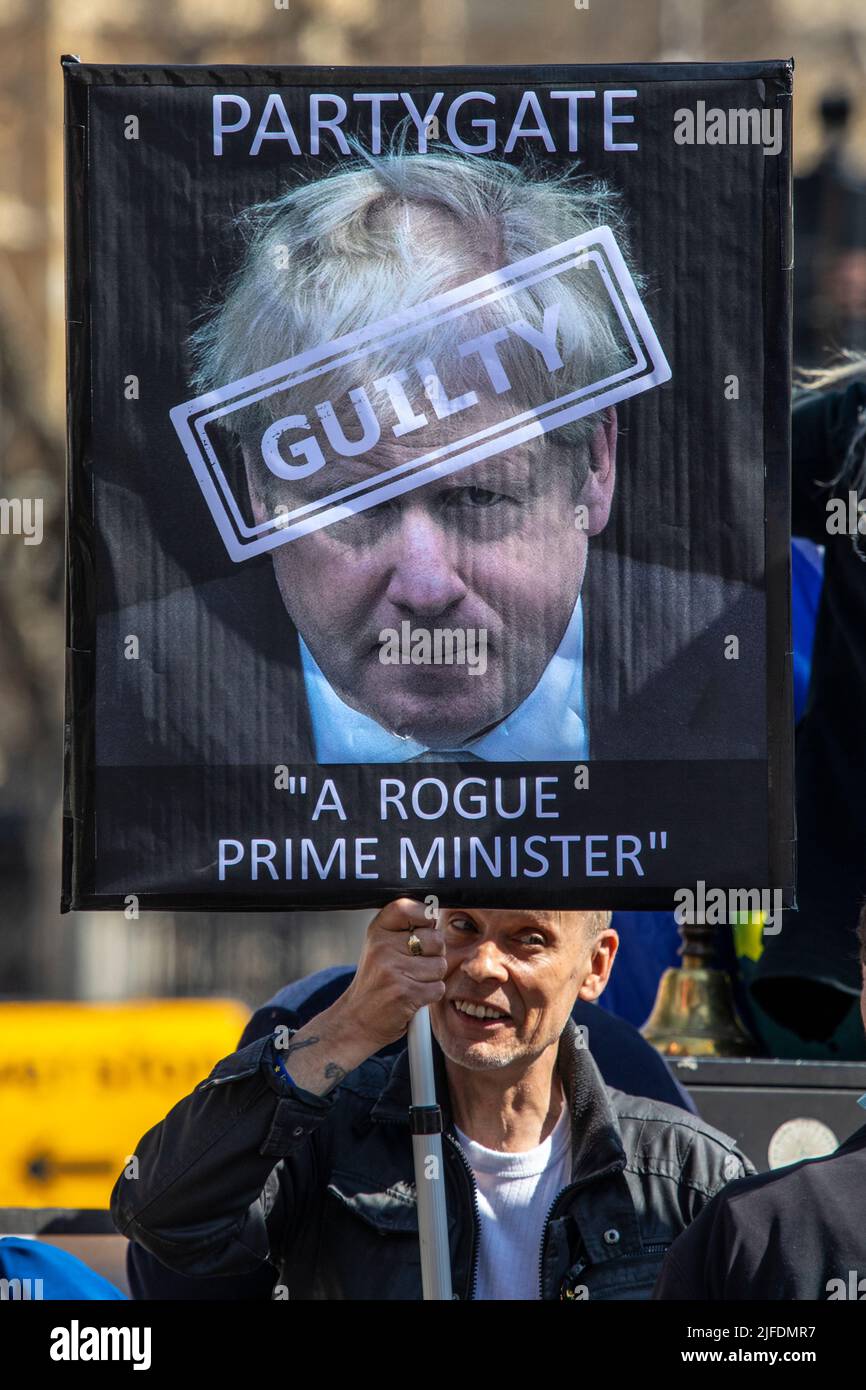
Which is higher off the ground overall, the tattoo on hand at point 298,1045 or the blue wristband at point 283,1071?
the tattoo on hand at point 298,1045

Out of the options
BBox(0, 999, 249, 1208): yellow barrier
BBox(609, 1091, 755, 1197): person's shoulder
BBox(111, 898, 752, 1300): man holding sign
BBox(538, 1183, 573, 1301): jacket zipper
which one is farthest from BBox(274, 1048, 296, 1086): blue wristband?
BBox(0, 999, 249, 1208): yellow barrier

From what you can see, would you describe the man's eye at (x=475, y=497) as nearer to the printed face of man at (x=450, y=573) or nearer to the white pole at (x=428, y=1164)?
the printed face of man at (x=450, y=573)

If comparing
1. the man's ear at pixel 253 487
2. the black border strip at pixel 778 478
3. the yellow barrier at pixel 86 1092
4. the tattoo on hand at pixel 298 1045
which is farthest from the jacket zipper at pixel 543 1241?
the yellow barrier at pixel 86 1092

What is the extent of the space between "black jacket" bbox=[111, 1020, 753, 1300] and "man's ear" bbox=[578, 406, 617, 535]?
95 centimetres

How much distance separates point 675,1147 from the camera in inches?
152

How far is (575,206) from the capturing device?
3629mm

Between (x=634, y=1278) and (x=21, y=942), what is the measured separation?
1520 cm

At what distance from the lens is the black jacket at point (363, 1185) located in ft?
11.6

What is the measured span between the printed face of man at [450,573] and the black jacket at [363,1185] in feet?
2.02

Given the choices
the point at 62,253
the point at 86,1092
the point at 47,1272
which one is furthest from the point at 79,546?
the point at 62,253

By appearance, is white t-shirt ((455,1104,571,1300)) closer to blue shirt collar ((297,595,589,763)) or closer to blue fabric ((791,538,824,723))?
blue shirt collar ((297,595,589,763))

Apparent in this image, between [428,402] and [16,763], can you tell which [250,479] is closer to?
[428,402]

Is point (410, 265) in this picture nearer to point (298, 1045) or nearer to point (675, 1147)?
point (298, 1045)

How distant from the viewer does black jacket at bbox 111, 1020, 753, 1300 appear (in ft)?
11.6
